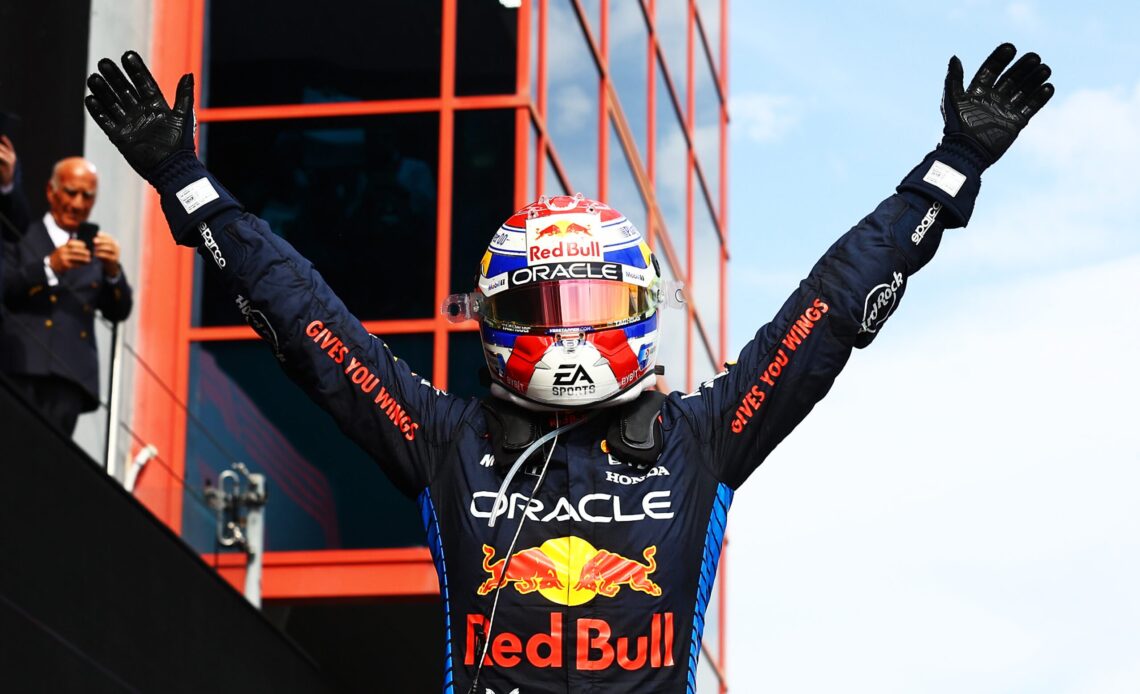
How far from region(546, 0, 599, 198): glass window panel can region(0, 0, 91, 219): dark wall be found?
327 centimetres

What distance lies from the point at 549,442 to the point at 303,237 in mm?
9835

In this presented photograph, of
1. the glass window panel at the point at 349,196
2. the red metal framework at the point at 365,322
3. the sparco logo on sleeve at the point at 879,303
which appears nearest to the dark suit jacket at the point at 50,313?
the red metal framework at the point at 365,322

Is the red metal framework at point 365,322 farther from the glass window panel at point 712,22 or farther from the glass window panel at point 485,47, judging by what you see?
the glass window panel at point 712,22

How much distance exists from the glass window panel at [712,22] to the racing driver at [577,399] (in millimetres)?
17528

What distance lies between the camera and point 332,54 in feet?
51.2

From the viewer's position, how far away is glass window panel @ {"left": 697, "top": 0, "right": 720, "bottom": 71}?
23375 millimetres

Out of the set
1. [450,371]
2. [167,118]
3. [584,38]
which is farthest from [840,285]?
[584,38]

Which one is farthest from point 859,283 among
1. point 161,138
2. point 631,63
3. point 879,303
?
point 631,63

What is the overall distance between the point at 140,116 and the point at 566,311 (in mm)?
1230

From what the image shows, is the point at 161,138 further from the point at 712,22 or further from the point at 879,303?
the point at 712,22

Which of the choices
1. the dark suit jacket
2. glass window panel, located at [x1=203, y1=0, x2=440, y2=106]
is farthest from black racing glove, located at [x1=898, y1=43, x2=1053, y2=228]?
glass window panel, located at [x1=203, y1=0, x2=440, y2=106]

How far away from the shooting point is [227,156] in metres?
15.6

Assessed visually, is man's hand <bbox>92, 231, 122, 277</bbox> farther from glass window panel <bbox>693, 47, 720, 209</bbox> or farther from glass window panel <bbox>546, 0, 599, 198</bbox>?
glass window panel <bbox>693, 47, 720, 209</bbox>

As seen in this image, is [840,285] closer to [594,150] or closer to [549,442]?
[549,442]
